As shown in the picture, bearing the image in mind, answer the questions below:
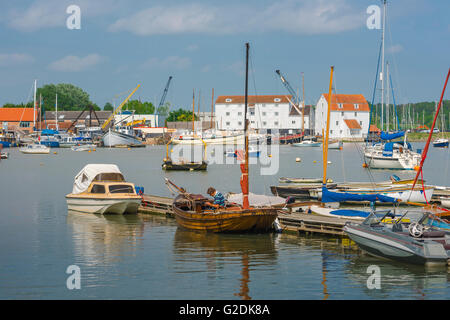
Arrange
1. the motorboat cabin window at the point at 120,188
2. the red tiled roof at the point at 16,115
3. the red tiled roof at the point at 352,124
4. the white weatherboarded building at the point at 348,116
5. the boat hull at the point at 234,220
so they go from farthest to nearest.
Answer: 1. the red tiled roof at the point at 16,115
2. the white weatherboarded building at the point at 348,116
3. the red tiled roof at the point at 352,124
4. the motorboat cabin window at the point at 120,188
5. the boat hull at the point at 234,220

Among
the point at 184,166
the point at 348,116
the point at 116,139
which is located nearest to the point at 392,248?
the point at 184,166

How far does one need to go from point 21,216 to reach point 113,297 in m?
19.7

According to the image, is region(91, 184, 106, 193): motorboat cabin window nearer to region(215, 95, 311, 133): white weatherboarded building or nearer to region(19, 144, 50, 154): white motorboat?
region(19, 144, 50, 154): white motorboat

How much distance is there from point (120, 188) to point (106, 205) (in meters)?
1.27

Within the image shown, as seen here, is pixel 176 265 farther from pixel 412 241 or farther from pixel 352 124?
pixel 352 124

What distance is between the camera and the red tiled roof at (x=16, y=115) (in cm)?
19025

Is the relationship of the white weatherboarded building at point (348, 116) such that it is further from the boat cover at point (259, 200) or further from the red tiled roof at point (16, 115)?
the boat cover at point (259, 200)

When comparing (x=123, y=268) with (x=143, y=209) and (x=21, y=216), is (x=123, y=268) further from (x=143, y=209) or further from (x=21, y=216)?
(x=21, y=216)

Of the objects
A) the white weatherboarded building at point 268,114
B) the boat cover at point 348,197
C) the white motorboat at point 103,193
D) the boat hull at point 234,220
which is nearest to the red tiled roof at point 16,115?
the white weatherboarded building at point 268,114

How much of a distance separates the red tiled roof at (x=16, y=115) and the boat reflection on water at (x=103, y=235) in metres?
163

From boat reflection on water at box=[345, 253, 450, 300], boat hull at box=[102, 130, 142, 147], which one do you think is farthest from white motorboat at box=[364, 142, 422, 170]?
boat hull at box=[102, 130, 142, 147]

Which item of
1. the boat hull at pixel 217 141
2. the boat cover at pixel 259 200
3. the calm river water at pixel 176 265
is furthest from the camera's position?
the boat hull at pixel 217 141

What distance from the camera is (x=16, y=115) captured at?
192 meters

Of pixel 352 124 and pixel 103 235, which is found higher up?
pixel 352 124
